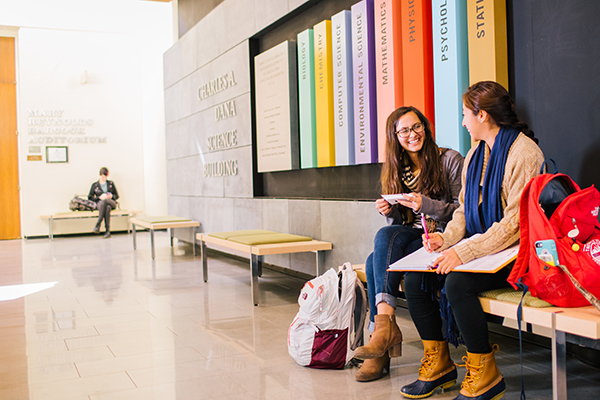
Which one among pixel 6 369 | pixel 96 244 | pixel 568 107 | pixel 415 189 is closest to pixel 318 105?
pixel 415 189

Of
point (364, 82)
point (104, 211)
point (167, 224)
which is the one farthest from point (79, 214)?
point (364, 82)

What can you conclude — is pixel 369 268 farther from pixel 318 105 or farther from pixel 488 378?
pixel 318 105

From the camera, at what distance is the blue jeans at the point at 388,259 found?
238 cm

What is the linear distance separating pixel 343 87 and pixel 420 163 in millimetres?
1690

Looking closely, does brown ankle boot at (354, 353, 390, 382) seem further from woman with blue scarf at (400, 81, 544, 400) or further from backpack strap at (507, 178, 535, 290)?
backpack strap at (507, 178, 535, 290)

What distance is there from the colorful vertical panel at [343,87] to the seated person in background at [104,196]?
25.0ft

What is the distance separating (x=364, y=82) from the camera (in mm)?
3900

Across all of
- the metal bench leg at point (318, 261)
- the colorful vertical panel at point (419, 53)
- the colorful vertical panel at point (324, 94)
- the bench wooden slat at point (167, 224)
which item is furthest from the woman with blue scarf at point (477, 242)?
the bench wooden slat at point (167, 224)

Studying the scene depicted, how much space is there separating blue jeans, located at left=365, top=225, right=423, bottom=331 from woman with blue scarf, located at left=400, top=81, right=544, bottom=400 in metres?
0.19

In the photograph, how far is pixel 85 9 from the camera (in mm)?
11250

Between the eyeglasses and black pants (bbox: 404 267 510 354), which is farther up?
the eyeglasses

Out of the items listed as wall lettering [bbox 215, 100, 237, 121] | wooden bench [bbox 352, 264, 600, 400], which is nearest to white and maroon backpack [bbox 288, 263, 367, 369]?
wooden bench [bbox 352, 264, 600, 400]

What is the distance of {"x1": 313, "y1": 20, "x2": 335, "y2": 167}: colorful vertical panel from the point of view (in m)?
4.39

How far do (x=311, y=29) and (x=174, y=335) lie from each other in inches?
112
